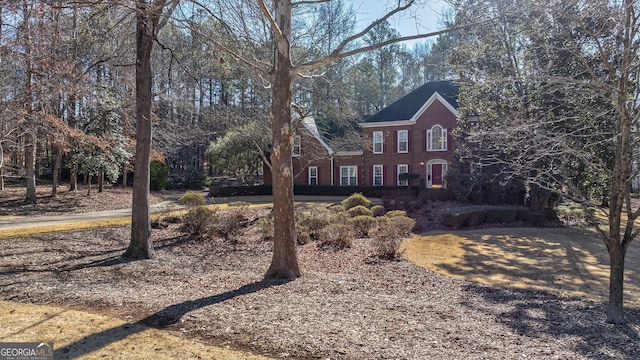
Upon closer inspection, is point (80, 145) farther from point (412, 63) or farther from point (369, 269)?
point (412, 63)

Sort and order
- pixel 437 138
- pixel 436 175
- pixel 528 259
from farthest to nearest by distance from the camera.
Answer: pixel 436 175
pixel 437 138
pixel 528 259

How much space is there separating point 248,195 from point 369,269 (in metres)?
19.2

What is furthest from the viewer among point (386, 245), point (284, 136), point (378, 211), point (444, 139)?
point (444, 139)

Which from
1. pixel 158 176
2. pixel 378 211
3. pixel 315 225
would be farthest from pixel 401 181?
pixel 158 176

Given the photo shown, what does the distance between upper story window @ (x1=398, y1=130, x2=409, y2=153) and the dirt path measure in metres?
13.2

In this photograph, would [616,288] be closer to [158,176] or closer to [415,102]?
[415,102]

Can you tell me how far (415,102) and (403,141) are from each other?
122 inches

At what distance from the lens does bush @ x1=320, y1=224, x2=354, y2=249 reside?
1015cm

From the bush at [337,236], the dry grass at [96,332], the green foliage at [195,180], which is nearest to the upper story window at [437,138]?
the bush at [337,236]

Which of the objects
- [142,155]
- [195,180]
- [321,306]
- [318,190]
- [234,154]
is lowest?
[321,306]

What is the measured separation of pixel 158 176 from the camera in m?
29.6

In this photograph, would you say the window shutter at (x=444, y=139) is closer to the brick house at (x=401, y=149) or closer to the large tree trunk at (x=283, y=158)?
the brick house at (x=401, y=149)

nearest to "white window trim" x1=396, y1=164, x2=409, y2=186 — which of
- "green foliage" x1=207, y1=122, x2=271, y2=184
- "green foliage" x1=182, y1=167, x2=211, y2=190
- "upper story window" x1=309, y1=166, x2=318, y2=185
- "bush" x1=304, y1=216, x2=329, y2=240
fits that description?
"upper story window" x1=309, y1=166, x2=318, y2=185

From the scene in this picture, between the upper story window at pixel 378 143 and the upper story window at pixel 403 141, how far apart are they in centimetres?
127
